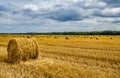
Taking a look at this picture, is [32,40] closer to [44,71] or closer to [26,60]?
[26,60]

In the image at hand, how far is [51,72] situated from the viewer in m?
10.0

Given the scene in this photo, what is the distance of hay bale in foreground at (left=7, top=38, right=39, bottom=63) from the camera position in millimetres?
13750

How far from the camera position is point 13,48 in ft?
46.4

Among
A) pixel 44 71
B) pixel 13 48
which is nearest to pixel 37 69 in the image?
pixel 44 71

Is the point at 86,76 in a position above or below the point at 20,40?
below

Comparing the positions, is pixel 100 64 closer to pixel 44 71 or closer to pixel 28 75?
pixel 44 71

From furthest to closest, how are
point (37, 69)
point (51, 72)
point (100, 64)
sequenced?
point (100, 64), point (37, 69), point (51, 72)

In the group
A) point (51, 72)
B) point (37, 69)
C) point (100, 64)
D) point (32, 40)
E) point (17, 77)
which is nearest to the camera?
point (17, 77)

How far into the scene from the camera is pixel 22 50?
45.9 feet

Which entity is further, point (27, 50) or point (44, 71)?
point (27, 50)

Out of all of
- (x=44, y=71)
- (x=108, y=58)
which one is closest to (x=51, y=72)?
(x=44, y=71)

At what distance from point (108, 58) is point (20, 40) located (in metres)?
5.93

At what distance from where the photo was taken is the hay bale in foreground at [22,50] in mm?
13750

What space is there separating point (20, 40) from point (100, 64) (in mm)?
5341
